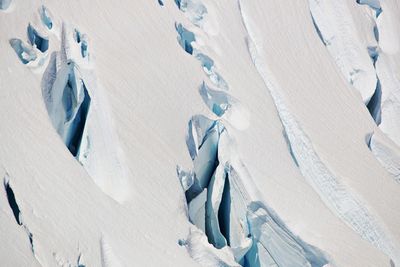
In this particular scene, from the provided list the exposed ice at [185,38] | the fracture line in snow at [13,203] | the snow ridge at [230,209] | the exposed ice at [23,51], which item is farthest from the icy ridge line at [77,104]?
the exposed ice at [185,38]

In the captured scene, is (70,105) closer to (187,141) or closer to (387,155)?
(187,141)

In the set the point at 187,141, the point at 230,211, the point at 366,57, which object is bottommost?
the point at 366,57

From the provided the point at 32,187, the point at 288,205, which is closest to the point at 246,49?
the point at 288,205

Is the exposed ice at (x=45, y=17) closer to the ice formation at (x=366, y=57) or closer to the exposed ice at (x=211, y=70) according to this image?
the exposed ice at (x=211, y=70)

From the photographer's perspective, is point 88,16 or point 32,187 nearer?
point 32,187

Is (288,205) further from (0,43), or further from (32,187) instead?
(0,43)

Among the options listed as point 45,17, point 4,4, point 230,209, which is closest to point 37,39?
point 45,17
